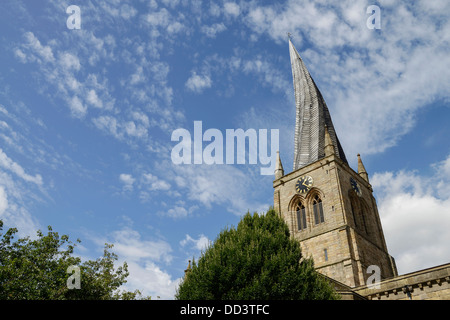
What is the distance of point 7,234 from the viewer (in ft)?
86.5

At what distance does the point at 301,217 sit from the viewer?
40469mm

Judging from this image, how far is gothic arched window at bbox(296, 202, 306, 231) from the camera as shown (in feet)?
131

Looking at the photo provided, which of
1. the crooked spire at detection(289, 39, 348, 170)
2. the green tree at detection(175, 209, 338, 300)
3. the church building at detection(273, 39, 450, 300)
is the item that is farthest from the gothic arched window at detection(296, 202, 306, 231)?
the green tree at detection(175, 209, 338, 300)

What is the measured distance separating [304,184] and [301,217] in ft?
13.0

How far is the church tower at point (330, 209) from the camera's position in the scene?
33.7 meters

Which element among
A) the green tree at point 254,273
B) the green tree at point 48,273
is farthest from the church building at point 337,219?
the green tree at point 48,273

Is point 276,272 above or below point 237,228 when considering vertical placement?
below

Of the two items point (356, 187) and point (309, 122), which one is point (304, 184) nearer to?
point (356, 187)

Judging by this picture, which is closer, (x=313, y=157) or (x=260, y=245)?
(x=260, y=245)

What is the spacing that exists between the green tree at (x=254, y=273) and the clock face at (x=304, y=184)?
20966 millimetres
